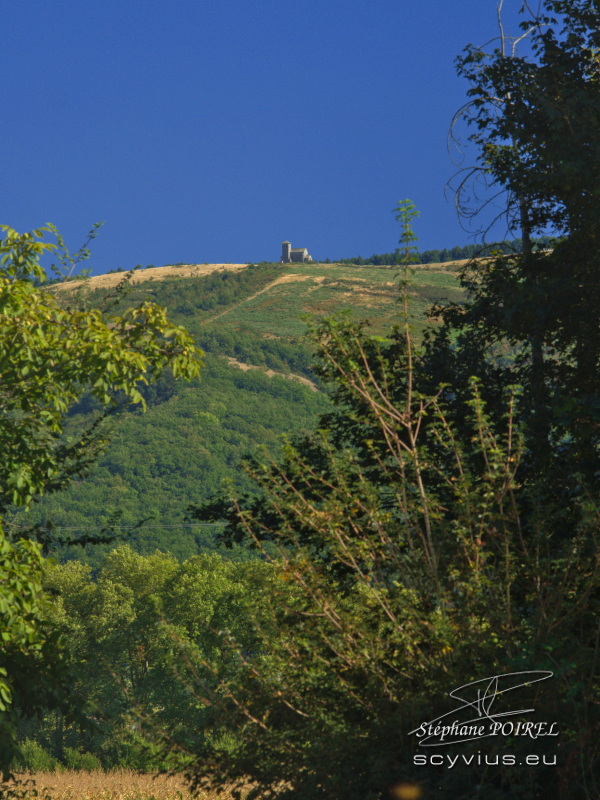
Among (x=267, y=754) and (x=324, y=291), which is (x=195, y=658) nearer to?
(x=267, y=754)

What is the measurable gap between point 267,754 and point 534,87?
8945 mm

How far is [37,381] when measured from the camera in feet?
25.5

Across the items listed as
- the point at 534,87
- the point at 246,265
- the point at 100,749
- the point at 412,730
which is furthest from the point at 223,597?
the point at 246,265

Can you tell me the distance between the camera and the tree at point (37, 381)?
6.55 m

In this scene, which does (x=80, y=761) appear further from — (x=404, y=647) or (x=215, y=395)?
(x=215, y=395)

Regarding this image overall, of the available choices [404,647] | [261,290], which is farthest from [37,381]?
[261,290]

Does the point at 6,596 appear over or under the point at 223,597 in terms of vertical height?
over

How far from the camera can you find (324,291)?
6270 inches
